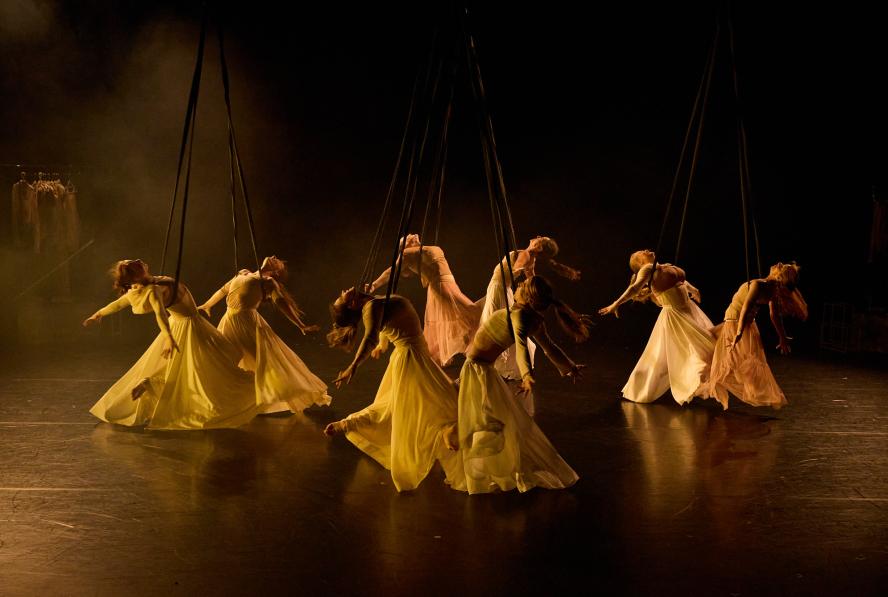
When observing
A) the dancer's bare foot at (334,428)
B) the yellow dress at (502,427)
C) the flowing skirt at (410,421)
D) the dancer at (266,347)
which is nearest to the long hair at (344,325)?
the flowing skirt at (410,421)

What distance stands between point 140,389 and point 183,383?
25 cm

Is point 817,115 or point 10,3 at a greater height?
point 10,3

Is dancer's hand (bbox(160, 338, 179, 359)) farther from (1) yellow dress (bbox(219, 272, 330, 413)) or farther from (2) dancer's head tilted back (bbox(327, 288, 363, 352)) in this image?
(2) dancer's head tilted back (bbox(327, 288, 363, 352))

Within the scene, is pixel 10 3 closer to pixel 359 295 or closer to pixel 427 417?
pixel 359 295

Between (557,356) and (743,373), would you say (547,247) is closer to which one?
(743,373)

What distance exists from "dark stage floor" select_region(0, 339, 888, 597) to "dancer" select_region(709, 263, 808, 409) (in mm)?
170

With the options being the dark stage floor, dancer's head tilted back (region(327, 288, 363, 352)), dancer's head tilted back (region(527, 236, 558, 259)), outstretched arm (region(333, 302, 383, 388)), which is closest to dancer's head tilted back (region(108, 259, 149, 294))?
the dark stage floor


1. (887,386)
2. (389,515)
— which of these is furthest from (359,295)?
(887,386)

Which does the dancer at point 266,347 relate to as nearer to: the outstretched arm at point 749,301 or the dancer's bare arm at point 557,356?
the dancer's bare arm at point 557,356

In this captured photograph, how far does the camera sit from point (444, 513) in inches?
152

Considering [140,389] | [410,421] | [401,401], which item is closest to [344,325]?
[401,401]

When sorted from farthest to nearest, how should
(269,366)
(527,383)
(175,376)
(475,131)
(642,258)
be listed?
(475,131) → (642,258) → (269,366) → (175,376) → (527,383)

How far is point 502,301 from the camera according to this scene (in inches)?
259

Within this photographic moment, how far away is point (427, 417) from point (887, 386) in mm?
4399
